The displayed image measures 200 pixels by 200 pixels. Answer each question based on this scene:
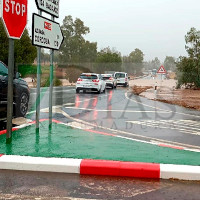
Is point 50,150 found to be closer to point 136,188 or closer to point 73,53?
point 136,188

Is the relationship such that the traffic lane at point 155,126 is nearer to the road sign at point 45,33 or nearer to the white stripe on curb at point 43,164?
the road sign at point 45,33

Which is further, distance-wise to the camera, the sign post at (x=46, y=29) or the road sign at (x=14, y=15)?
the sign post at (x=46, y=29)

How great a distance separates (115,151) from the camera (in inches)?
225

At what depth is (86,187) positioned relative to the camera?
4.13 metres

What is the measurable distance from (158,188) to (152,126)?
496cm

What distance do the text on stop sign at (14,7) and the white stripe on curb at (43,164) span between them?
8.44 ft

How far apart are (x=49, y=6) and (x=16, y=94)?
3.14 m

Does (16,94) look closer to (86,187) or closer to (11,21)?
(11,21)

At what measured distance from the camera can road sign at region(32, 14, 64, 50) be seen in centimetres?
661

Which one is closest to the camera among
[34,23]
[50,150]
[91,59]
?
[50,150]

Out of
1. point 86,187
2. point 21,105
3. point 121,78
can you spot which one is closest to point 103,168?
point 86,187

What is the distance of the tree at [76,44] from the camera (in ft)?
215

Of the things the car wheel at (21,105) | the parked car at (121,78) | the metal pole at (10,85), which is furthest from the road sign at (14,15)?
the parked car at (121,78)

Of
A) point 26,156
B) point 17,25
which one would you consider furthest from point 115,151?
point 17,25
